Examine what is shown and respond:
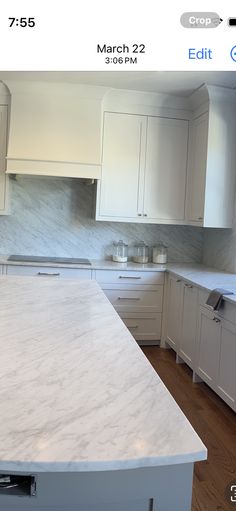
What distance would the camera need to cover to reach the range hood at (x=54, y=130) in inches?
Answer: 138

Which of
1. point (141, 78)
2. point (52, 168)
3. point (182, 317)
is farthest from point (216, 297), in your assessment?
point (141, 78)

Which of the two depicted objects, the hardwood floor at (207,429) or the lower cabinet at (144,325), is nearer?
the hardwood floor at (207,429)

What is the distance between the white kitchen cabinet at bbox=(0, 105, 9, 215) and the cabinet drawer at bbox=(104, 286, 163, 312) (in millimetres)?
1270

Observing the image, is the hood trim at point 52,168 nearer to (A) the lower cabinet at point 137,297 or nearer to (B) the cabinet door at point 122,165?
(B) the cabinet door at point 122,165

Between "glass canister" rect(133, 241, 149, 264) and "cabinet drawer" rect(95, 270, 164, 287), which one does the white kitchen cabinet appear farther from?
"glass canister" rect(133, 241, 149, 264)

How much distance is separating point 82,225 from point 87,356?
3049 millimetres

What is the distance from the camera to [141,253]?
13.4 feet

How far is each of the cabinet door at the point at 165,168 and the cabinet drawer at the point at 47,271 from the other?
86 centimetres

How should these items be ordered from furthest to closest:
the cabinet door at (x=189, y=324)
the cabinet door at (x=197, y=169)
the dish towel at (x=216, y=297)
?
the cabinet door at (x=197, y=169) < the cabinet door at (x=189, y=324) < the dish towel at (x=216, y=297)

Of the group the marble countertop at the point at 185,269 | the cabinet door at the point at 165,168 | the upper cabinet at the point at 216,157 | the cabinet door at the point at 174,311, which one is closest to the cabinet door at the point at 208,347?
the marble countertop at the point at 185,269

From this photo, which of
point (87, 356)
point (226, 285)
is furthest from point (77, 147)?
point (87, 356)
